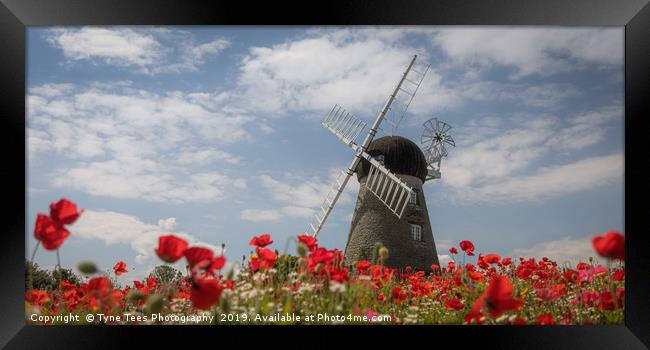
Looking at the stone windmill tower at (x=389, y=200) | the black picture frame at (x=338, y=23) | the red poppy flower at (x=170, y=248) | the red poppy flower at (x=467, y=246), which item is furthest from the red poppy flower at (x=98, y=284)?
the stone windmill tower at (x=389, y=200)

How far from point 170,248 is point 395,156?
13292 mm

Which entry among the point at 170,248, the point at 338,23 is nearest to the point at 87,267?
the point at 170,248

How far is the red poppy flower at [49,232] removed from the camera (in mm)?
2725

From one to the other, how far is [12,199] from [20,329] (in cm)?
94

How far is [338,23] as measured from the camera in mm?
4055

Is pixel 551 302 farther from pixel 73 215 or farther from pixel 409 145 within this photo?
pixel 409 145

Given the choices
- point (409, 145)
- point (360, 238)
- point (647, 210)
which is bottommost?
point (360, 238)

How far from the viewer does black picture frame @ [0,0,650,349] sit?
150 inches

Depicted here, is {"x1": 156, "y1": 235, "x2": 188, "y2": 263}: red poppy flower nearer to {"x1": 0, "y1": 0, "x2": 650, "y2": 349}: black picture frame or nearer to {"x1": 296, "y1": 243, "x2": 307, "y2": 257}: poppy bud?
{"x1": 296, "y1": 243, "x2": 307, "y2": 257}: poppy bud

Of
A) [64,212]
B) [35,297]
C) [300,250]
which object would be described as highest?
[64,212]

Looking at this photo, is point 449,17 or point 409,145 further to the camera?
point 409,145

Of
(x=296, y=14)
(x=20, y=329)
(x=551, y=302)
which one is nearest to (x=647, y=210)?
(x=551, y=302)

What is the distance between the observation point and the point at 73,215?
2.73m

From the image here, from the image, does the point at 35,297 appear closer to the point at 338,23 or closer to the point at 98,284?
the point at 98,284
